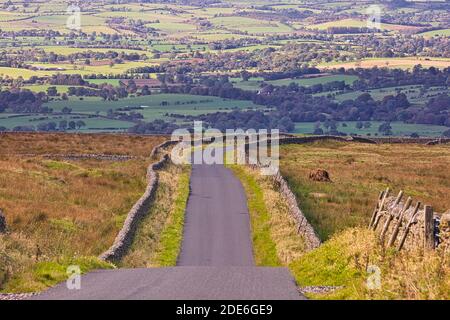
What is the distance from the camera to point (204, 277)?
19969 mm

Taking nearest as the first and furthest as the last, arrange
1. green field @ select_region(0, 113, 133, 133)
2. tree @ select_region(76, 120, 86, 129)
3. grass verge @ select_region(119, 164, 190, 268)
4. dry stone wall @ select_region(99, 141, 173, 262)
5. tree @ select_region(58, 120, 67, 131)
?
dry stone wall @ select_region(99, 141, 173, 262) → grass verge @ select_region(119, 164, 190, 268) → green field @ select_region(0, 113, 133, 133) → tree @ select_region(58, 120, 67, 131) → tree @ select_region(76, 120, 86, 129)

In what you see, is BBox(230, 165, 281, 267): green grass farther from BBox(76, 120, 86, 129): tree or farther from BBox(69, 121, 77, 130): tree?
BBox(76, 120, 86, 129): tree

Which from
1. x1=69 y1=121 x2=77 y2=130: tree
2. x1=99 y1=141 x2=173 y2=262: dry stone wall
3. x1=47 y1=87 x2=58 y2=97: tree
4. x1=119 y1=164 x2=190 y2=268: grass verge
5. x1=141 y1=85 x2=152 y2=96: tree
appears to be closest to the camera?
x1=99 y1=141 x2=173 y2=262: dry stone wall

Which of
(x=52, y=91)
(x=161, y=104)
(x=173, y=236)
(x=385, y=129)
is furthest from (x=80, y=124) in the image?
(x=173, y=236)

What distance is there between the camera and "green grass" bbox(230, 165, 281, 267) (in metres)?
28.6

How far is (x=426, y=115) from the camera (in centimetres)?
16788

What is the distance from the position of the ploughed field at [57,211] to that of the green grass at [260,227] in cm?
438

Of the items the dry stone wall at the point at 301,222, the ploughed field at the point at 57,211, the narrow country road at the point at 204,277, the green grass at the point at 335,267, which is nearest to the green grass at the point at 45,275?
the ploughed field at the point at 57,211

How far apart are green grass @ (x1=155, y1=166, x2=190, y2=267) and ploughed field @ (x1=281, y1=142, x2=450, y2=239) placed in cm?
460

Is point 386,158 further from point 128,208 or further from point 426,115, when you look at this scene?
point 426,115

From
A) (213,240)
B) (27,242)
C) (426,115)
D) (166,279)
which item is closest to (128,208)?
(213,240)

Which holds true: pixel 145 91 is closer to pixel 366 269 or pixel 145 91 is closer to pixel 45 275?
pixel 45 275

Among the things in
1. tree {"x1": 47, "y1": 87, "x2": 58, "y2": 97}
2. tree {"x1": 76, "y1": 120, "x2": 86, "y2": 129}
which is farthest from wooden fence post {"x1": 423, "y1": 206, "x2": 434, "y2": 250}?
tree {"x1": 47, "y1": 87, "x2": 58, "y2": 97}
